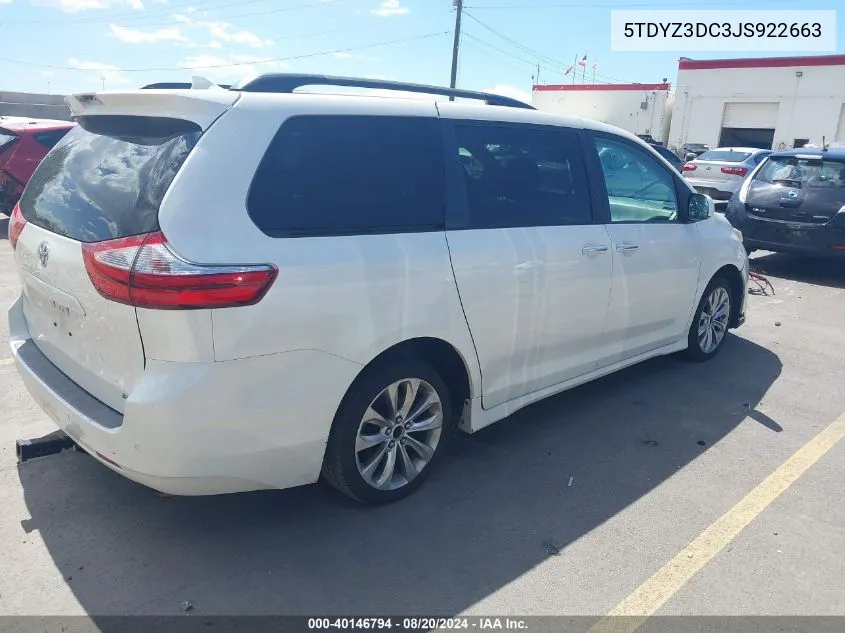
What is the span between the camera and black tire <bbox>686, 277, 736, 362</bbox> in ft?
17.4

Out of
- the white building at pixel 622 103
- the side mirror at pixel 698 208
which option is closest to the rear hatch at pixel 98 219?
the side mirror at pixel 698 208

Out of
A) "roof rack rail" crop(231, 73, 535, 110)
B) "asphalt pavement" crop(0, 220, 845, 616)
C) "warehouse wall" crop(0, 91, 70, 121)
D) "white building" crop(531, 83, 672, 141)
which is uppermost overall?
"white building" crop(531, 83, 672, 141)

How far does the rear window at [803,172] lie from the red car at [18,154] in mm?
10213

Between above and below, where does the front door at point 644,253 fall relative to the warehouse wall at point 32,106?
below

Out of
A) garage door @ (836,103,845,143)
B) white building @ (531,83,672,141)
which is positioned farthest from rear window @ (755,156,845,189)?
white building @ (531,83,672,141)

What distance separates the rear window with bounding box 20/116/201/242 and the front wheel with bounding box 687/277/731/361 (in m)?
4.08

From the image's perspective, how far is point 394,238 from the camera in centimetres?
304

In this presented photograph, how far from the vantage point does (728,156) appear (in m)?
16.7

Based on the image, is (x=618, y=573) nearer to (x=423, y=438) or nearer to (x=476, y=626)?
(x=476, y=626)

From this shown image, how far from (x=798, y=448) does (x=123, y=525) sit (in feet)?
12.5

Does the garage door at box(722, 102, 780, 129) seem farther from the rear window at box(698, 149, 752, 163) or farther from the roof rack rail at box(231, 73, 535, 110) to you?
the roof rack rail at box(231, 73, 535, 110)

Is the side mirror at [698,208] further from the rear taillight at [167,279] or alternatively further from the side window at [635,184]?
the rear taillight at [167,279]

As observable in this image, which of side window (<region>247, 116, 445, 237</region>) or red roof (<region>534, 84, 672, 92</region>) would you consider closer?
side window (<region>247, 116, 445, 237</region>)

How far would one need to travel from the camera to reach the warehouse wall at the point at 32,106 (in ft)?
89.5
